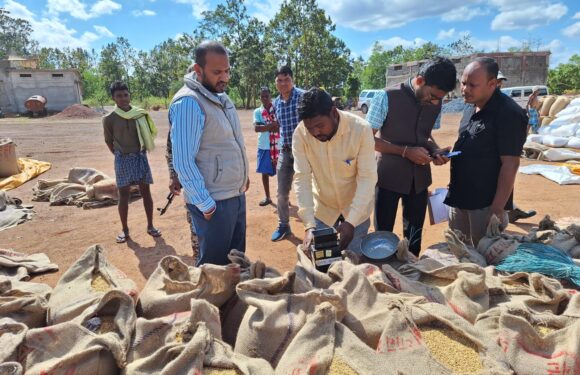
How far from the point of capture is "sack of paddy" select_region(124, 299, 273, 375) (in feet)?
4.17

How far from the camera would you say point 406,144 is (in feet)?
9.22

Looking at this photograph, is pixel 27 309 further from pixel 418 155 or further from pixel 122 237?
pixel 122 237

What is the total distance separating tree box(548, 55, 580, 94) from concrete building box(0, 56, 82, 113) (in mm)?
40465

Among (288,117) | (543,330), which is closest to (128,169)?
(288,117)

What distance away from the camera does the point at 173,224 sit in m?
5.20

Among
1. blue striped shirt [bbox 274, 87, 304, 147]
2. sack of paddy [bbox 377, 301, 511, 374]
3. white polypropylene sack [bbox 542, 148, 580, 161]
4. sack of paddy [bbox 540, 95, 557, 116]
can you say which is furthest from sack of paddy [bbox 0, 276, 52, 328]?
sack of paddy [bbox 540, 95, 557, 116]

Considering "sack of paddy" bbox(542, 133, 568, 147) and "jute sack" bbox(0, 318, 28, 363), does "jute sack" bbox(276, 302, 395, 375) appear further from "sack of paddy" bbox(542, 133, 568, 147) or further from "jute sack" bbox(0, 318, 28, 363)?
"sack of paddy" bbox(542, 133, 568, 147)

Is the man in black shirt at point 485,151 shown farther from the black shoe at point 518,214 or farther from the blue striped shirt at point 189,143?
the black shoe at point 518,214

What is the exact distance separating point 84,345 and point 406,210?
2.40 meters

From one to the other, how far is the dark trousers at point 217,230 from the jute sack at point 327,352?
108 centimetres

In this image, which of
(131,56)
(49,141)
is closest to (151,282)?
(49,141)

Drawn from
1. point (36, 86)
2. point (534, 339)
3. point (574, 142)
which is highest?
point (36, 86)

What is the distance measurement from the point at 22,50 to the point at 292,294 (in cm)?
7300

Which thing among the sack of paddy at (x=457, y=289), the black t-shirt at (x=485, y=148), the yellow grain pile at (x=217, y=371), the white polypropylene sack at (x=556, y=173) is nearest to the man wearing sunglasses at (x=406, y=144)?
the black t-shirt at (x=485, y=148)
